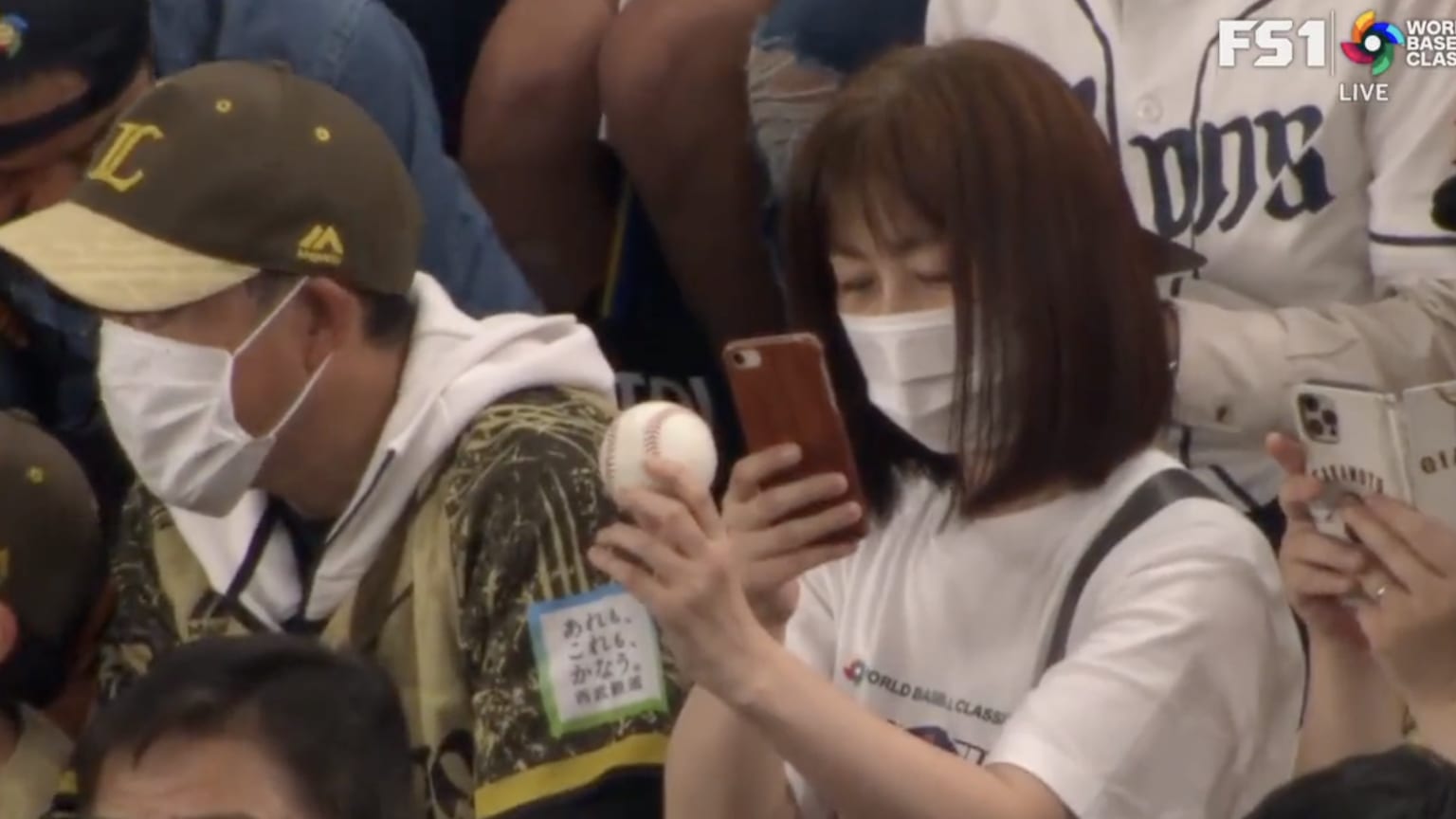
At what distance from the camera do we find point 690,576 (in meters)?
1.43

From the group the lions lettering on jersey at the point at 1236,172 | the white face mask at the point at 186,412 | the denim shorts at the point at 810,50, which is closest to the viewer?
the white face mask at the point at 186,412

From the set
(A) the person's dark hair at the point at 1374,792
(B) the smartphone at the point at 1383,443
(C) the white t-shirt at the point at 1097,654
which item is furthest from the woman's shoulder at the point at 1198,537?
(A) the person's dark hair at the point at 1374,792

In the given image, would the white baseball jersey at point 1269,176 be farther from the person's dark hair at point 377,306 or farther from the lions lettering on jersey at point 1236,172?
the person's dark hair at point 377,306

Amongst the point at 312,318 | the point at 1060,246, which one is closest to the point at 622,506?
the point at 1060,246

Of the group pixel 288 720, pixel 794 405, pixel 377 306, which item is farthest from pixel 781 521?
pixel 377 306

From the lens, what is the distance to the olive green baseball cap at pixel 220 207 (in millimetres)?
1837

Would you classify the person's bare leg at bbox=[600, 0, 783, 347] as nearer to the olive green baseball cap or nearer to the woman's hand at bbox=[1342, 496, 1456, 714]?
the olive green baseball cap

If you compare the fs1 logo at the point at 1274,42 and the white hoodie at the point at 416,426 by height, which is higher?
the fs1 logo at the point at 1274,42

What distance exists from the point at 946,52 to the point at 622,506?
415mm

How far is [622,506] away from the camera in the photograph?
1460 millimetres

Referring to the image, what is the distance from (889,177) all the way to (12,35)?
0.90 metres

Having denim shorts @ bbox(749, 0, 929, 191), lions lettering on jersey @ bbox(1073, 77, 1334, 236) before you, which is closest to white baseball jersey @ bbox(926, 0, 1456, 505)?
lions lettering on jersey @ bbox(1073, 77, 1334, 236)

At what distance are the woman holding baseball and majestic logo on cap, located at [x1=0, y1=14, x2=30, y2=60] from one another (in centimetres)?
80

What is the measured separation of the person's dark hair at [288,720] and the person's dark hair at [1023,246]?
406mm
